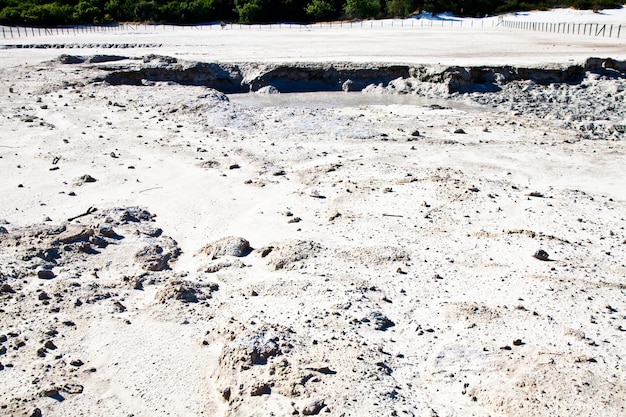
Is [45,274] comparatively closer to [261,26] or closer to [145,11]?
[261,26]

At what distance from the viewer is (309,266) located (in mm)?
7445

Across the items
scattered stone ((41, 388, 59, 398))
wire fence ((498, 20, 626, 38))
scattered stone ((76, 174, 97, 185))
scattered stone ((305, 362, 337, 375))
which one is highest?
wire fence ((498, 20, 626, 38))

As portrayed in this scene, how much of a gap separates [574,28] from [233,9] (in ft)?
73.9

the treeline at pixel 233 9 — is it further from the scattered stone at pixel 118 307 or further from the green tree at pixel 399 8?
the scattered stone at pixel 118 307

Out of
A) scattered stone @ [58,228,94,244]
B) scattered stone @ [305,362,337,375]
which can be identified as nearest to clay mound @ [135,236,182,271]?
scattered stone @ [58,228,94,244]

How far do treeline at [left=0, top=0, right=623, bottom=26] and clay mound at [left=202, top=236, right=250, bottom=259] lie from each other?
38.0 meters

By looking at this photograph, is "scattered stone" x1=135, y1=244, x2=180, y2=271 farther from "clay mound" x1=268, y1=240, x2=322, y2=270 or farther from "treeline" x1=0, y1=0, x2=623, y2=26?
"treeline" x1=0, y1=0, x2=623, y2=26

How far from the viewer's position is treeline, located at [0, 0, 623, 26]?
140 ft

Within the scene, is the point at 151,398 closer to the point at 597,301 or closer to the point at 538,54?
the point at 597,301

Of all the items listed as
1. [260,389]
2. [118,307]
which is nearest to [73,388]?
[118,307]

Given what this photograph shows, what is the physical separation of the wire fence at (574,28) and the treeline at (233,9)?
20.7ft

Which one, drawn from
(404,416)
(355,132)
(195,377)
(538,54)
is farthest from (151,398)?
(538,54)

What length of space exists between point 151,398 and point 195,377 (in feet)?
1.36

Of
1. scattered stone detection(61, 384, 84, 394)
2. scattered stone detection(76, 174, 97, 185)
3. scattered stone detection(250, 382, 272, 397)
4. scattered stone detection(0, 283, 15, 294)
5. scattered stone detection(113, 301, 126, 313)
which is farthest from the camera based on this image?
scattered stone detection(76, 174, 97, 185)
